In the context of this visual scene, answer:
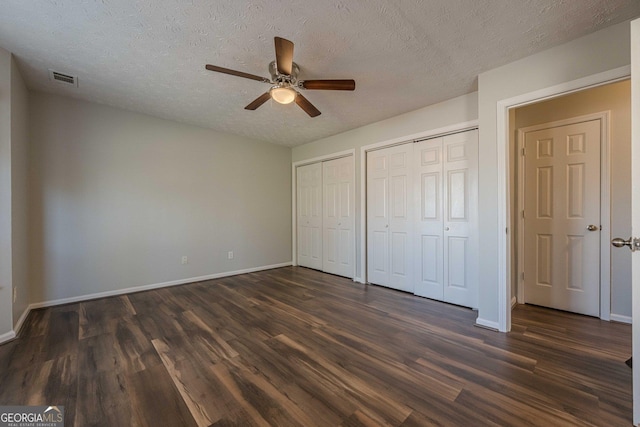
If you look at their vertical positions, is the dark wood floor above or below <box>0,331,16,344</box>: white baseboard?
below

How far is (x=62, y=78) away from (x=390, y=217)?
13.4ft

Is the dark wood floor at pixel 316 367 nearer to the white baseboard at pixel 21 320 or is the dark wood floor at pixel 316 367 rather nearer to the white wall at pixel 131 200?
the white baseboard at pixel 21 320

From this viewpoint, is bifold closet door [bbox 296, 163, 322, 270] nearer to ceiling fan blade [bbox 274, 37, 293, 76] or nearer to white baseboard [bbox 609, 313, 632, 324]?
ceiling fan blade [bbox 274, 37, 293, 76]

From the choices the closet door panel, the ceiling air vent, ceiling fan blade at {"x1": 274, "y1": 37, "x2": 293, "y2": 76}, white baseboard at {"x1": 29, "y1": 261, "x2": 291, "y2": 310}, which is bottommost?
white baseboard at {"x1": 29, "y1": 261, "x2": 291, "y2": 310}

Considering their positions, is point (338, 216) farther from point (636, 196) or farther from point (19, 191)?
point (19, 191)

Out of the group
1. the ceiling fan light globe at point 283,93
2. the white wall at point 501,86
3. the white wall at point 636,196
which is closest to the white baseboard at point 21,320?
the ceiling fan light globe at point 283,93

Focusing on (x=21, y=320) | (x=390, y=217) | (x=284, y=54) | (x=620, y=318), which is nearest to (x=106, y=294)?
(x=21, y=320)

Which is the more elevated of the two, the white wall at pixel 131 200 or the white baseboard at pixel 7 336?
the white wall at pixel 131 200

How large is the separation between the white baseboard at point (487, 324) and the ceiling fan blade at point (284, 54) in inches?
112

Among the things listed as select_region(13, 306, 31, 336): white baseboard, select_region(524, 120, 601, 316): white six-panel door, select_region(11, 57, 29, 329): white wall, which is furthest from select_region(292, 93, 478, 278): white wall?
select_region(13, 306, 31, 336): white baseboard

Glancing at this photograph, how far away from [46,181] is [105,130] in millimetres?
878

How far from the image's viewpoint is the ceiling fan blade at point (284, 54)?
168 cm

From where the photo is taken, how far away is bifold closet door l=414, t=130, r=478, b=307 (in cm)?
293

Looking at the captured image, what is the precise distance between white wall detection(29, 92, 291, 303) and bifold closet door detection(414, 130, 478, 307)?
2.87m
